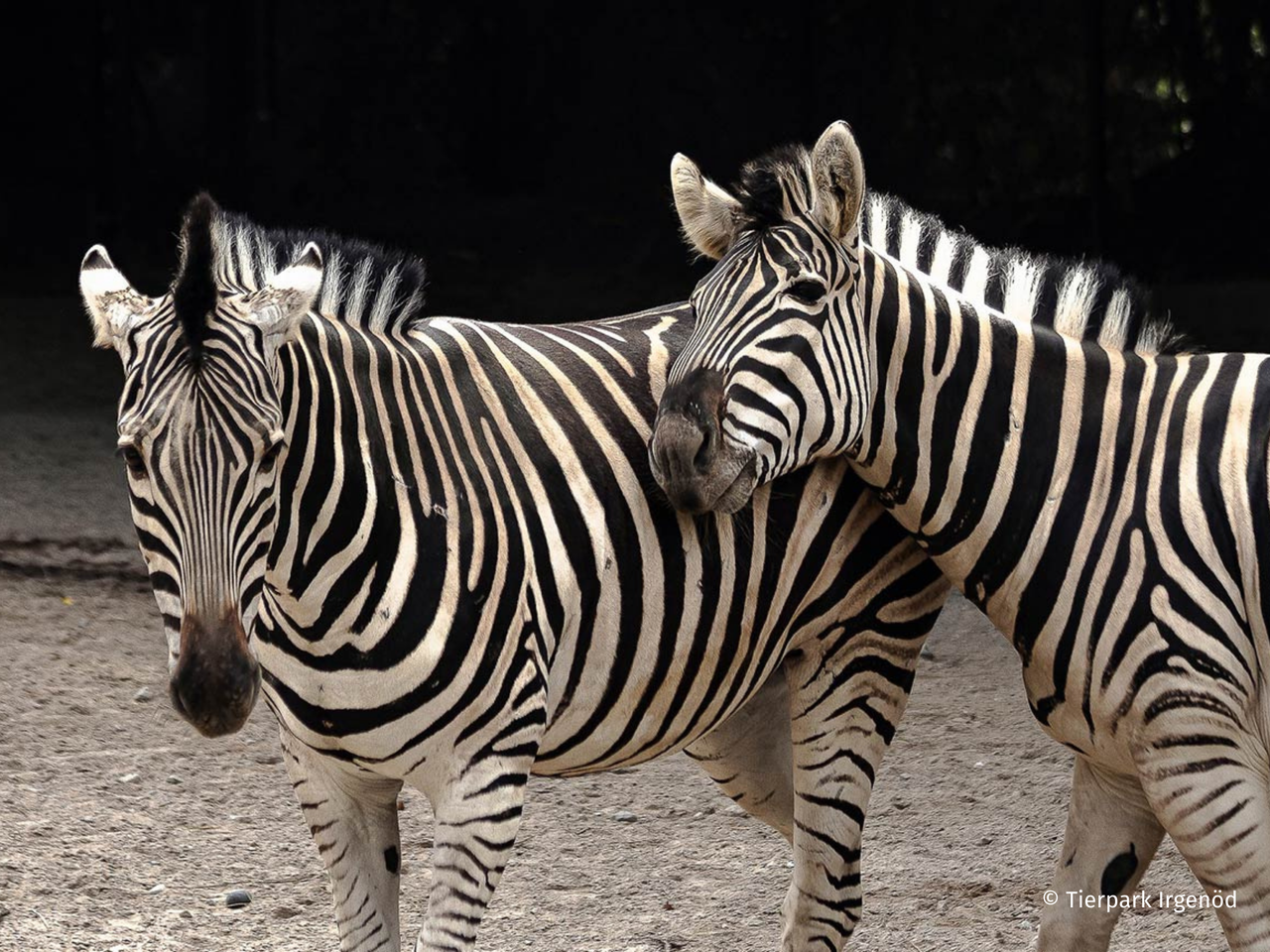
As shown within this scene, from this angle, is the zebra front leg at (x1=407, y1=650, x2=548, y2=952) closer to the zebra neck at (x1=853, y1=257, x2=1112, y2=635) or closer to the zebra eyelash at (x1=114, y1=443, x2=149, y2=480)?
the zebra eyelash at (x1=114, y1=443, x2=149, y2=480)

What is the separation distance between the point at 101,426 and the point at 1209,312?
25.2 ft

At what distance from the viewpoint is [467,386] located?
3.55 m

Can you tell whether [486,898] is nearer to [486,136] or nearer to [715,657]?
[715,657]

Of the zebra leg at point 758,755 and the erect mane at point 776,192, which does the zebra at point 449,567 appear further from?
the erect mane at point 776,192

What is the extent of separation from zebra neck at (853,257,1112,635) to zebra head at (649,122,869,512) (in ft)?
0.43

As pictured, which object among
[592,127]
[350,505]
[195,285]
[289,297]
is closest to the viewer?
[195,285]

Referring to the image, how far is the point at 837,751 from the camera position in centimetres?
398

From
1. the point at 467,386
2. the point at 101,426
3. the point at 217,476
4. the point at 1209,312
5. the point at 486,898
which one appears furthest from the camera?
the point at 1209,312

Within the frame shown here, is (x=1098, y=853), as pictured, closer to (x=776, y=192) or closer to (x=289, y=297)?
(x=776, y=192)

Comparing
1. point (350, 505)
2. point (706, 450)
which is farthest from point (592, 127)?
point (350, 505)

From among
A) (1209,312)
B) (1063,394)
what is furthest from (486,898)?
(1209,312)

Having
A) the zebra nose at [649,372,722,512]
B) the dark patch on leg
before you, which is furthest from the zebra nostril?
the dark patch on leg

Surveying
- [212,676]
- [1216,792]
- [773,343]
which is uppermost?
[773,343]

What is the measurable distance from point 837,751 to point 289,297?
5.99 feet
